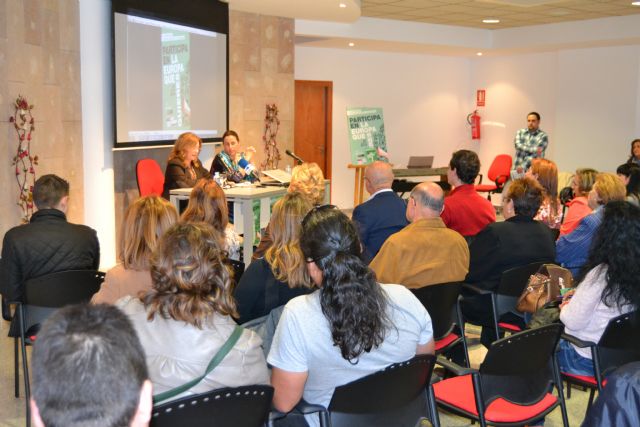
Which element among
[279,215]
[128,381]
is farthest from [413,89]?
[128,381]

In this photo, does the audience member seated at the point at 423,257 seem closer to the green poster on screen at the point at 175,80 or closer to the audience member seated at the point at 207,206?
the audience member seated at the point at 207,206

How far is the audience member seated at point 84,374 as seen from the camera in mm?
994

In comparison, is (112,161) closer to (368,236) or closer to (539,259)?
(368,236)

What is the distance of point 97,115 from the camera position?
676cm

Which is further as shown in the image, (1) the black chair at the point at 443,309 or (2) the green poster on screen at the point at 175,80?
(2) the green poster on screen at the point at 175,80

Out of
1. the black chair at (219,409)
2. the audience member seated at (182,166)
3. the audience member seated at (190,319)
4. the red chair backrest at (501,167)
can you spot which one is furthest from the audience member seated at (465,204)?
the red chair backrest at (501,167)

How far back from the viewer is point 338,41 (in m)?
10.6

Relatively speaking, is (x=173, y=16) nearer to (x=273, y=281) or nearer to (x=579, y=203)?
(x=579, y=203)

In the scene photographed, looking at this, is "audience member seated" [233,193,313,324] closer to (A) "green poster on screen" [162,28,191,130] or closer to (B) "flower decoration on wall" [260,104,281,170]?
(A) "green poster on screen" [162,28,191,130]

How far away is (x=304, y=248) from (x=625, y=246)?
4.77 ft

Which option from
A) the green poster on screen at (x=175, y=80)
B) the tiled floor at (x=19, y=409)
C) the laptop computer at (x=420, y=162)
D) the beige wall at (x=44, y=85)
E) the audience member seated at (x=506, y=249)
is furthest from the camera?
the laptop computer at (x=420, y=162)

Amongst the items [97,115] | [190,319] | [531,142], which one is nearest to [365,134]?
[531,142]

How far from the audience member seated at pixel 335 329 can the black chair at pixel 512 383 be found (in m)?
0.39

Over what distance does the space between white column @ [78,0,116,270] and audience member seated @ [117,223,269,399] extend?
485 centimetres
